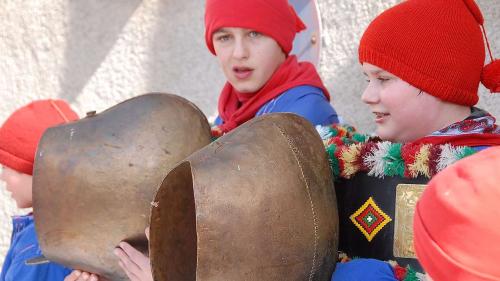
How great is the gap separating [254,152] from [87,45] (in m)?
3.03

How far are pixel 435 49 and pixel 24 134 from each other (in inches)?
64.7

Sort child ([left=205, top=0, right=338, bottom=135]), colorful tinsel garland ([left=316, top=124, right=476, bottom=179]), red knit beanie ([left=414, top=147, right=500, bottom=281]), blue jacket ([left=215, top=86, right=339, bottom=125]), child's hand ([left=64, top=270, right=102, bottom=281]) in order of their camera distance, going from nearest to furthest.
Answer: red knit beanie ([left=414, top=147, right=500, bottom=281]) < colorful tinsel garland ([left=316, top=124, right=476, bottom=179]) < child's hand ([left=64, top=270, right=102, bottom=281]) < blue jacket ([left=215, top=86, right=339, bottom=125]) < child ([left=205, top=0, right=338, bottom=135])

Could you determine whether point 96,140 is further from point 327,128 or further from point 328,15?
point 328,15

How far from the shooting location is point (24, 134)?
2910 millimetres

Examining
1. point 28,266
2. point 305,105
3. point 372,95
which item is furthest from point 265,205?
point 28,266

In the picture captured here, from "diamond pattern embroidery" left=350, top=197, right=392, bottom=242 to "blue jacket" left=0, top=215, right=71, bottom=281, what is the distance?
4.01 ft

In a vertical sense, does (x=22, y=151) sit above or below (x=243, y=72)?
below

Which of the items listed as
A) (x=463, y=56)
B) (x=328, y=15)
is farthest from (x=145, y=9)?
(x=463, y=56)

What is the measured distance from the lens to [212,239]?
1625mm

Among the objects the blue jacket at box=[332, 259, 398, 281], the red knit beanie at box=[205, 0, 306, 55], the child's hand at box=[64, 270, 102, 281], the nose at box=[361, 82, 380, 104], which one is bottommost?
the child's hand at box=[64, 270, 102, 281]

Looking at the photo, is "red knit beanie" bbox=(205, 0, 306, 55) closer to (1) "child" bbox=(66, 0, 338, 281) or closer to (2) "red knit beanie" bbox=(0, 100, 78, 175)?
(1) "child" bbox=(66, 0, 338, 281)

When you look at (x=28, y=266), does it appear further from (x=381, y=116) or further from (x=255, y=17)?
(x=381, y=116)

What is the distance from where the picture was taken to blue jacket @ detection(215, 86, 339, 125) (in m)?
2.53

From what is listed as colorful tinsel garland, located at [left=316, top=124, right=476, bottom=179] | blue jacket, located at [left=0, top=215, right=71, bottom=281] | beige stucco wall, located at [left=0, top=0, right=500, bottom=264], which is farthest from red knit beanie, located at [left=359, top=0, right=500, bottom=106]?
beige stucco wall, located at [left=0, top=0, right=500, bottom=264]
